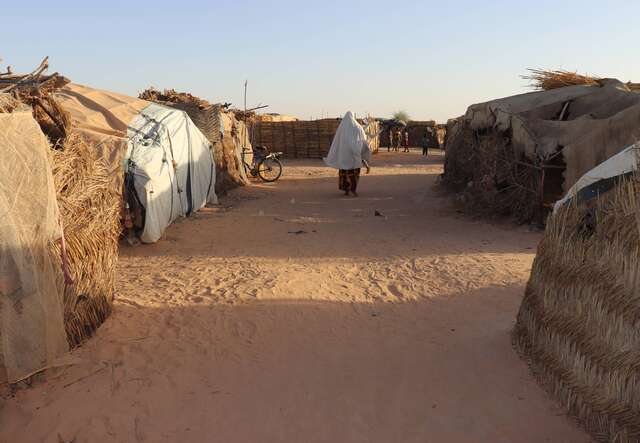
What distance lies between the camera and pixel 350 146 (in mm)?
11234

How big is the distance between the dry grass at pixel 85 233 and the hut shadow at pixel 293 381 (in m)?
0.20

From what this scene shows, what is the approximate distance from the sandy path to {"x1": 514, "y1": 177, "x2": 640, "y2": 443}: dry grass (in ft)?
0.77

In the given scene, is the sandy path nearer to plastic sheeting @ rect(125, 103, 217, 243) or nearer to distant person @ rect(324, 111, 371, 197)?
plastic sheeting @ rect(125, 103, 217, 243)

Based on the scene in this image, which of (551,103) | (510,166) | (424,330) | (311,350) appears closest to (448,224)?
(510,166)

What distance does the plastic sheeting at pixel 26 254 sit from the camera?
2.87 meters

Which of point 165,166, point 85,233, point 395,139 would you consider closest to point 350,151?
point 165,166

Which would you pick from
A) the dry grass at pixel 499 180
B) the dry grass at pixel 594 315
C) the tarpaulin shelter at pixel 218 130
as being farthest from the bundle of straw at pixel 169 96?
the dry grass at pixel 594 315

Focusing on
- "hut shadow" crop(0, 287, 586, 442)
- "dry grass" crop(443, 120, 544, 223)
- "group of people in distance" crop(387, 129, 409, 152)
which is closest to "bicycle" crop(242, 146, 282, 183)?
"dry grass" crop(443, 120, 544, 223)

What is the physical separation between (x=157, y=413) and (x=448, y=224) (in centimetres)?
655

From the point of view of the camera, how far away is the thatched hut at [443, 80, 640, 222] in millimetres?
7051

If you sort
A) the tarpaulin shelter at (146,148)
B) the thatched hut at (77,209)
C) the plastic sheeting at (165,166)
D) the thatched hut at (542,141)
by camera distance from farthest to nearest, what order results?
1. the thatched hut at (542,141)
2. the plastic sheeting at (165,166)
3. the tarpaulin shelter at (146,148)
4. the thatched hut at (77,209)

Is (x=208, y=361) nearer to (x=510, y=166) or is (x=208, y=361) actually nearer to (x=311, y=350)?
(x=311, y=350)

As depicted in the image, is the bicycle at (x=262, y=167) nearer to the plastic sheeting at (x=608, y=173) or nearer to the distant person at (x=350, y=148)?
the distant person at (x=350, y=148)

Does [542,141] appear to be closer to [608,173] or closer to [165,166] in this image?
[608,173]
